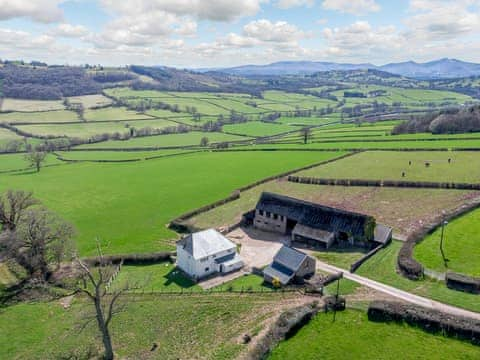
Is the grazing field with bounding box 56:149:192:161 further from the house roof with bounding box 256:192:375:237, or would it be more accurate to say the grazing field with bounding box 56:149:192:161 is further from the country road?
the country road

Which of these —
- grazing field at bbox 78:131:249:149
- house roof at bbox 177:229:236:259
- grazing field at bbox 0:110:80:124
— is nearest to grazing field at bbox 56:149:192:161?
grazing field at bbox 78:131:249:149

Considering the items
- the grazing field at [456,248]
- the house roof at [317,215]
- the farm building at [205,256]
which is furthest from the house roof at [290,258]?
the grazing field at [456,248]

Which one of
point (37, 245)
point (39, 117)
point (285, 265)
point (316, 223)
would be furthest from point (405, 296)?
point (39, 117)

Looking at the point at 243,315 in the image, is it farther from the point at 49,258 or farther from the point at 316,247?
the point at 49,258

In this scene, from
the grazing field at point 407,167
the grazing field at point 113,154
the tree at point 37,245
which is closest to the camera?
the tree at point 37,245

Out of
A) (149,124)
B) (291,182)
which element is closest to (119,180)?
Result: (291,182)

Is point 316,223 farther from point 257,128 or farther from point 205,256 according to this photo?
point 257,128

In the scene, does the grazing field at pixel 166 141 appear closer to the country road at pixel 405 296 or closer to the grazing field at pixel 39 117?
the grazing field at pixel 39 117
